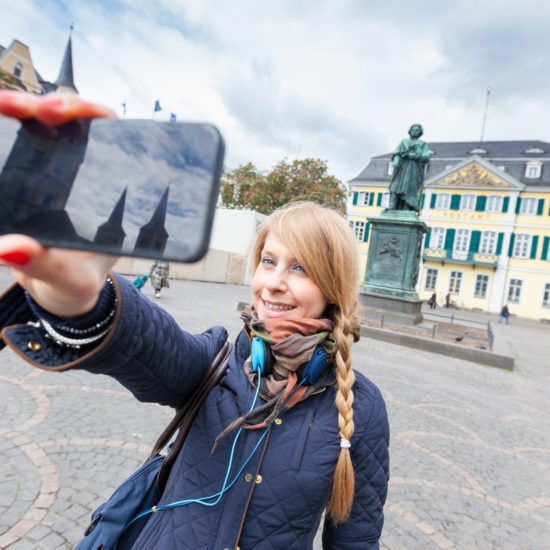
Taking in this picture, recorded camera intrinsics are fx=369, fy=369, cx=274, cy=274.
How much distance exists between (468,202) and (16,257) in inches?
1524

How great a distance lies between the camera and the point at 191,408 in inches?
48.3

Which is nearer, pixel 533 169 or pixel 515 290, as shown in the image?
pixel 515 290

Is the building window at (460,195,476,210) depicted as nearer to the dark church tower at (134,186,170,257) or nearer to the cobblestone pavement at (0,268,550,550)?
the cobblestone pavement at (0,268,550,550)

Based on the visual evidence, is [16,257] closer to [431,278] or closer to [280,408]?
[280,408]

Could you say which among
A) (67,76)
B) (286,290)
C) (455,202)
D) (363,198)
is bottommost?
(286,290)

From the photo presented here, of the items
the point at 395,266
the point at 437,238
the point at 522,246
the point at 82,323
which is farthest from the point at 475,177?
the point at 82,323

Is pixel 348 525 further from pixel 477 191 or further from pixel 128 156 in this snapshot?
pixel 477 191

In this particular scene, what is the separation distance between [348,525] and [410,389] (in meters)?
5.39

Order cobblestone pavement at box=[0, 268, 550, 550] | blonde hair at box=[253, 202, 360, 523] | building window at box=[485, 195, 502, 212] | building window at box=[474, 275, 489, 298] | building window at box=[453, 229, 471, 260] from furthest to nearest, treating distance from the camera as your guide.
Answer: building window at box=[453, 229, 471, 260] → building window at box=[474, 275, 489, 298] → building window at box=[485, 195, 502, 212] → cobblestone pavement at box=[0, 268, 550, 550] → blonde hair at box=[253, 202, 360, 523]

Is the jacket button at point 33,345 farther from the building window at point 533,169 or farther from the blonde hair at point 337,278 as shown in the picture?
the building window at point 533,169

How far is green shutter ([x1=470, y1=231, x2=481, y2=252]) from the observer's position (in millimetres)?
33719

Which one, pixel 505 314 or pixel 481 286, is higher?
pixel 481 286

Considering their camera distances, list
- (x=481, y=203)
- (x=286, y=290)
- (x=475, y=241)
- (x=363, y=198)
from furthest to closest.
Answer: (x=363, y=198) < (x=475, y=241) < (x=481, y=203) < (x=286, y=290)

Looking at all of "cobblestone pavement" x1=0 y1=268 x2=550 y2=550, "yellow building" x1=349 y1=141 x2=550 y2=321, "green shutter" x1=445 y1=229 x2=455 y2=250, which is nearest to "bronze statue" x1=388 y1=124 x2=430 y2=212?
"cobblestone pavement" x1=0 y1=268 x2=550 y2=550
